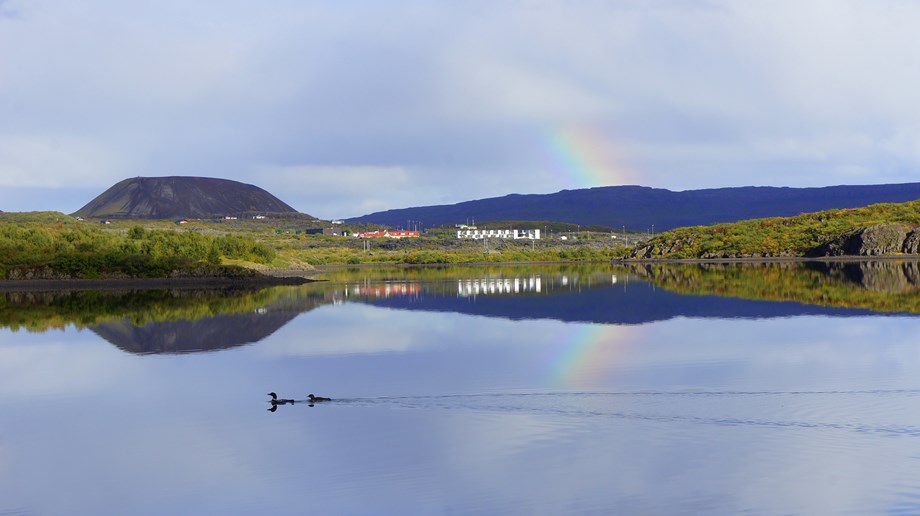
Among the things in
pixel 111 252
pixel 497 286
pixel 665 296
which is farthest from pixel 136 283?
pixel 665 296

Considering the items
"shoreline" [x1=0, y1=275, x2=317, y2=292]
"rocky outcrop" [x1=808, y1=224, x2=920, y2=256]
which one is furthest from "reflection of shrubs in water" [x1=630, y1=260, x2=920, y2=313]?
"rocky outcrop" [x1=808, y1=224, x2=920, y2=256]

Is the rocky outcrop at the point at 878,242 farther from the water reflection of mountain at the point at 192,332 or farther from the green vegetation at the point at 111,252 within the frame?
the water reflection of mountain at the point at 192,332

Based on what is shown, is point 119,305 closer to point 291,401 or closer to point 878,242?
point 291,401

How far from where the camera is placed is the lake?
15.0 metres

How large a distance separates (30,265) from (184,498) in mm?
81414

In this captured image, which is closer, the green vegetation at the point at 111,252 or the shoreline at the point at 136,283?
the shoreline at the point at 136,283

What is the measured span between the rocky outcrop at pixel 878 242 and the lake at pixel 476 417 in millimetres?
83337

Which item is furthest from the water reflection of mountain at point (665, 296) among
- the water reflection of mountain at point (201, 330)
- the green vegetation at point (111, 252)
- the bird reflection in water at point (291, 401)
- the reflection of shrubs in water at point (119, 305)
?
the green vegetation at point (111, 252)

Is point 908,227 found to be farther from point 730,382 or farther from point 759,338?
point 730,382

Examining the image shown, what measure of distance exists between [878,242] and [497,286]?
229 feet

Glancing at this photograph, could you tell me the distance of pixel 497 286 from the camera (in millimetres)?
73688

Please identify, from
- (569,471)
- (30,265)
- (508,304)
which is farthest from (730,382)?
(30,265)

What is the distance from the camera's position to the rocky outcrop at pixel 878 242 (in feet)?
392

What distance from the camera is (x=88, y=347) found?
3762 cm
